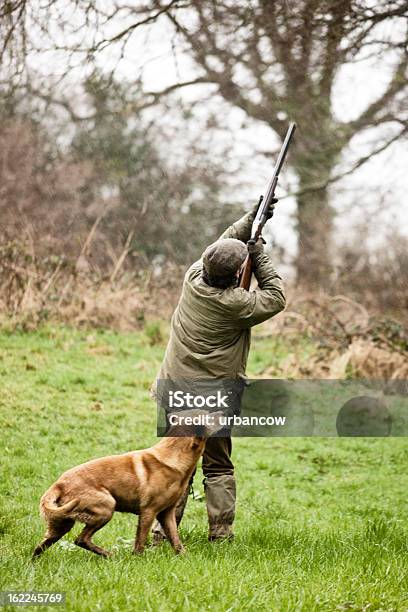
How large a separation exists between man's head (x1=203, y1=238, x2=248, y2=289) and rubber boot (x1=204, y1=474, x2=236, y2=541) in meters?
1.38

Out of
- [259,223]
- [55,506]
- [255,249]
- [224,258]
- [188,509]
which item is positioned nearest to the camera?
[55,506]

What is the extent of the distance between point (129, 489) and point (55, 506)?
1.53 feet

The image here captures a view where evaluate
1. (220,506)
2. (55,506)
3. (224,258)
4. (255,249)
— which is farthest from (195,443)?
(255,249)

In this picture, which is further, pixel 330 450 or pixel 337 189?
pixel 337 189

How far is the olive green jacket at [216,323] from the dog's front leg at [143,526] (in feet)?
3.23

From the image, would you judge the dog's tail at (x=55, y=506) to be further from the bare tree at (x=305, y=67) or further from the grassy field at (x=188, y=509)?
the bare tree at (x=305, y=67)

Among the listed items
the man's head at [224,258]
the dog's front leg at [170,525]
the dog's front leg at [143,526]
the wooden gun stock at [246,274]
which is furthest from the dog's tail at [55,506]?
the wooden gun stock at [246,274]

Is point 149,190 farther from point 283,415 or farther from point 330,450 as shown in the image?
point 330,450

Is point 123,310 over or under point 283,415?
over

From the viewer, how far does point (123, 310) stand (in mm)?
15375

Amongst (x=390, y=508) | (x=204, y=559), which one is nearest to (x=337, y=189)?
(x=390, y=508)

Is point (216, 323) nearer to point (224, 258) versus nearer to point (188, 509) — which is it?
point (224, 258)

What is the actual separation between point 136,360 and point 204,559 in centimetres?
848

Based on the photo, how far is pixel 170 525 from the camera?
510 centimetres
